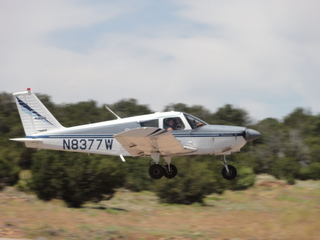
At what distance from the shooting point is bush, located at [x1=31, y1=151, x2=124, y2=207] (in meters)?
32.3

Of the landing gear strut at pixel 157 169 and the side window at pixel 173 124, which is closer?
the side window at pixel 173 124

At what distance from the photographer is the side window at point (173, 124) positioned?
48.3 ft

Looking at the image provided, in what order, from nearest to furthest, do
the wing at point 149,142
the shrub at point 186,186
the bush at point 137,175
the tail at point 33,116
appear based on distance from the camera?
the wing at point 149,142 < the tail at point 33,116 < the shrub at point 186,186 < the bush at point 137,175

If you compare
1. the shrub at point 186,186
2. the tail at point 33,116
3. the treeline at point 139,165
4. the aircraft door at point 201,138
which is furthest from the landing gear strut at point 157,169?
the shrub at point 186,186

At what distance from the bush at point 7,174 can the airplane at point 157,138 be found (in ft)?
72.6

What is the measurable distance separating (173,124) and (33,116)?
560 cm

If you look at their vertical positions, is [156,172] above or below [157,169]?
below

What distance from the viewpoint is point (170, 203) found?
3462 centimetres

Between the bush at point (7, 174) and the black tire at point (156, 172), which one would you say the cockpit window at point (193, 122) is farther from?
the bush at point (7, 174)

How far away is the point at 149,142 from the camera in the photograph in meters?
14.7

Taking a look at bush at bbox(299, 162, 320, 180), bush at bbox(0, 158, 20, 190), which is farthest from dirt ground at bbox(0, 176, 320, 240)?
bush at bbox(299, 162, 320, 180)

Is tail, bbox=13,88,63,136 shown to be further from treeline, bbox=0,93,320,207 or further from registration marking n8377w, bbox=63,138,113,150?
treeline, bbox=0,93,320,207

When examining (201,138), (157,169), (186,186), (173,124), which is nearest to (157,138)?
(173,124)

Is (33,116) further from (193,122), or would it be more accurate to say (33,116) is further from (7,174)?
(7,174)
